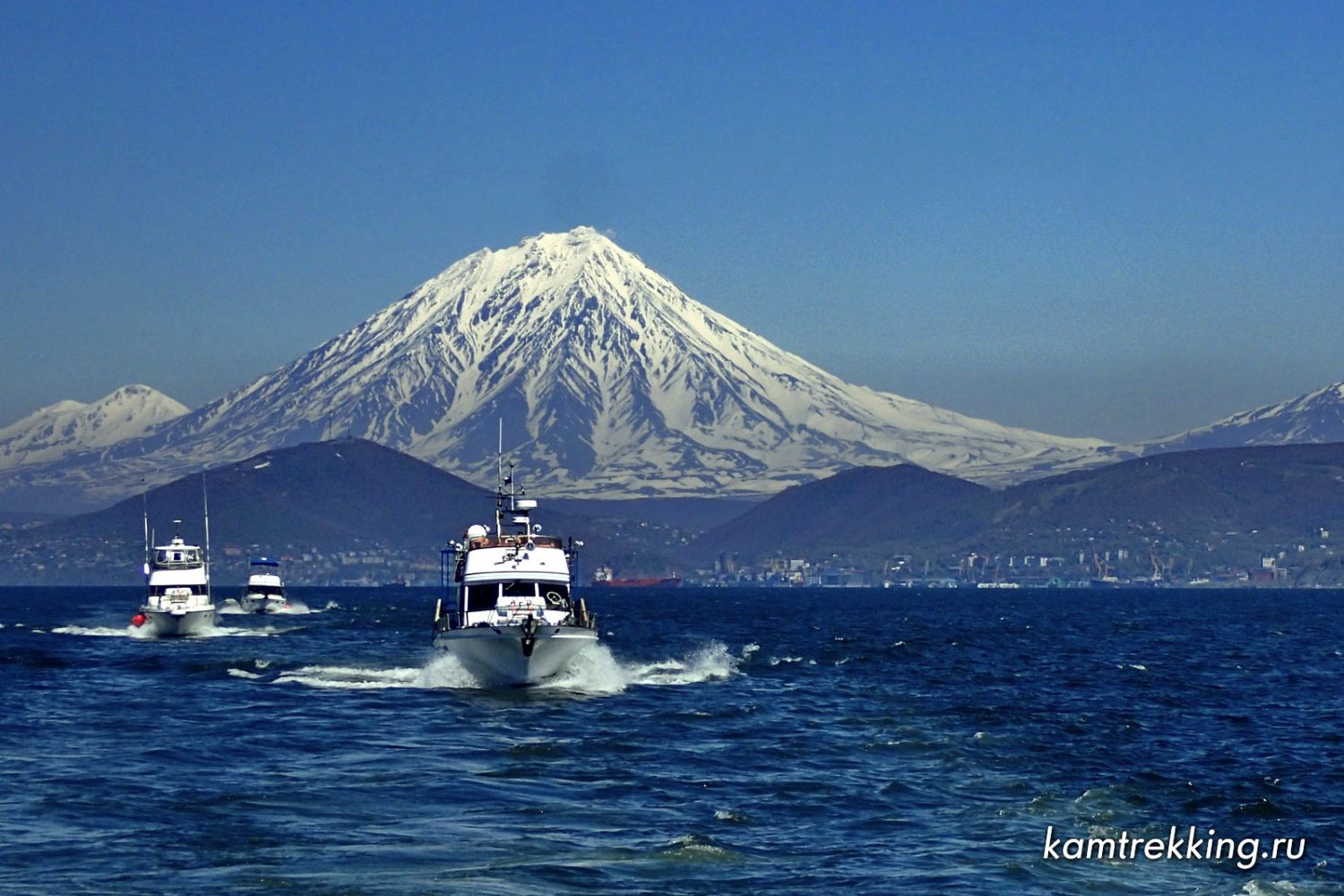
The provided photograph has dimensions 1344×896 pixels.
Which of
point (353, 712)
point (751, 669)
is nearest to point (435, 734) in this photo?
point (353, 712)

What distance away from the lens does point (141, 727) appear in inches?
2458

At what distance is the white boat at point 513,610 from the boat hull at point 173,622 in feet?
162

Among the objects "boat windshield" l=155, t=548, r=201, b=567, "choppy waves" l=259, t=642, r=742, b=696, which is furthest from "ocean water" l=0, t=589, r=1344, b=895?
"boat windshield" l=155, t=548, r=201, b=567

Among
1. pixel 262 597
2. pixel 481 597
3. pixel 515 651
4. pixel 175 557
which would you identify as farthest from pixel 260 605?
pixel 515 651

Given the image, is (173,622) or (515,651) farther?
(173,622)

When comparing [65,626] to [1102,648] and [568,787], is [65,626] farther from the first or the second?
[568,787]

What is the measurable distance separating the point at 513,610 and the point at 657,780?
78.7ft

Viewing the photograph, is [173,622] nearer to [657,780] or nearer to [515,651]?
[515,651]

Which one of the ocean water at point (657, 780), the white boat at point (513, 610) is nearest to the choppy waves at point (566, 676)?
the ocean water at point (657, 780)

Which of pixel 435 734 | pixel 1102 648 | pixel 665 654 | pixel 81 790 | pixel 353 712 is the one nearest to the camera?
pixel 81 790

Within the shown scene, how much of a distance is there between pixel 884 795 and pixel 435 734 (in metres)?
16.0

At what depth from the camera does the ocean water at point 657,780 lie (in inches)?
1522

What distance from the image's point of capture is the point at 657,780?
50.6m

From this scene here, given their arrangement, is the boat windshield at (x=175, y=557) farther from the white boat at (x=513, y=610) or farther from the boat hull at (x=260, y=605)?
the boat hull at (x=260, y=605)
